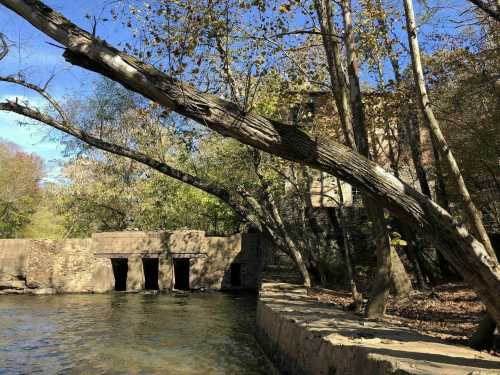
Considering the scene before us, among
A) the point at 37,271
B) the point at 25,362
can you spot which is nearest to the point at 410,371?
the point at 25,362

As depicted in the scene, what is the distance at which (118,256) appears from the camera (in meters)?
23.8

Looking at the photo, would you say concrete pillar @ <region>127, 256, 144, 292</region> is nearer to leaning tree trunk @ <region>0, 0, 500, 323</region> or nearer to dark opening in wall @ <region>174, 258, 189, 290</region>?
dark opening in wall @ <region>174, 258, 189, 290</region>

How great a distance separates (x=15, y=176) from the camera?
37.1m

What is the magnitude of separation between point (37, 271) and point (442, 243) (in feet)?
72.6

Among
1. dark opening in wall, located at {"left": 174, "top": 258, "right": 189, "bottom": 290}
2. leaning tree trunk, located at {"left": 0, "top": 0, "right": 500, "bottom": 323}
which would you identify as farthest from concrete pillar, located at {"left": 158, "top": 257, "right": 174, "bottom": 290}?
leaning tree trunk, located at {"left": 0, "top": 0, "right": 500, "bottom": 323}

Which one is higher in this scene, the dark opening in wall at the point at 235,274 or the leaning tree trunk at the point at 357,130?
the leaning tree trunk at the point at 357,130

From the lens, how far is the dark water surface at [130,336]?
910 cm

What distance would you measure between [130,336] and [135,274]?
11.8 meters

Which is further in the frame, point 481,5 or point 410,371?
point 481,5

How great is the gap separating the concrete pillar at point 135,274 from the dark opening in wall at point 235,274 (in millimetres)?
4318

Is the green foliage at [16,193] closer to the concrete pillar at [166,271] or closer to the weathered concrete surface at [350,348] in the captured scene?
the concrete pillar at [166,271]

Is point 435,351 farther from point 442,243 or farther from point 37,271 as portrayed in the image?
point 37,271

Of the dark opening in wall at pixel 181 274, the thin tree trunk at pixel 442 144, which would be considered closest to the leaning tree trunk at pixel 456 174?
the thin tree trunk at pixel 442 144

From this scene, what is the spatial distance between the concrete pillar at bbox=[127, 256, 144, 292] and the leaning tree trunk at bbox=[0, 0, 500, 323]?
20238mm
